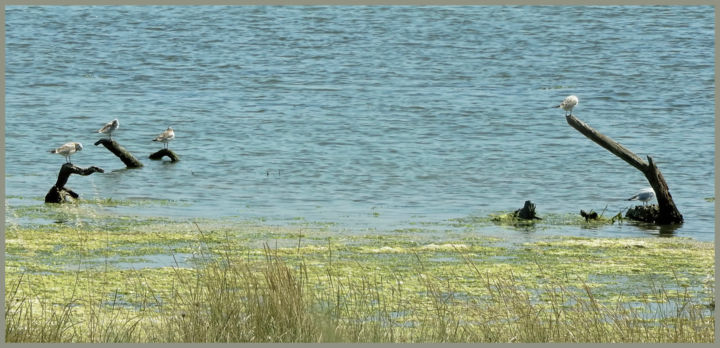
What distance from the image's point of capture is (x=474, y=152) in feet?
61.0

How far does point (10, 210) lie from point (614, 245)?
610 centimetres

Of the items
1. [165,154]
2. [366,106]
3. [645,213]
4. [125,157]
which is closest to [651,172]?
[645,213]

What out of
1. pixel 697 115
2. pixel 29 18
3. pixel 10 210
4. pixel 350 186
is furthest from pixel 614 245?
pixel 29 18

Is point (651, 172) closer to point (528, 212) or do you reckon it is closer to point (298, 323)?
point (528, 212)

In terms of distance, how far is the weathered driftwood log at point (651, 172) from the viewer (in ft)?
39.7

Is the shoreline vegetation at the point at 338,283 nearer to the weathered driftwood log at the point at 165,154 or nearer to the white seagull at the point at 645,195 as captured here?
the white seagull at the point at 645,195

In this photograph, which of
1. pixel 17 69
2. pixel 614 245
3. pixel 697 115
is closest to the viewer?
pixel 614 245

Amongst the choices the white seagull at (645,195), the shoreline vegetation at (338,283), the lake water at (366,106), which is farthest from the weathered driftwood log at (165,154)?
the white seagull at (645,195)

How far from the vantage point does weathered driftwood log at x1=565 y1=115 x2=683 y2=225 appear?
1211 cm

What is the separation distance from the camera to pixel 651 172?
1243 cm

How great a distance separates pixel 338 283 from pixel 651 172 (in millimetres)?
5991

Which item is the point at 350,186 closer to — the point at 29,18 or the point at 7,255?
the point at 7,255

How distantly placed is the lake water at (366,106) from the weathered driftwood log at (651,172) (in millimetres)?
267

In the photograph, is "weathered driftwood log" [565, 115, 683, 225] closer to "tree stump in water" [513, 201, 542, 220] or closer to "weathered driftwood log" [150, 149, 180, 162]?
"tree stump in water" [513, 201, 542, 220]
